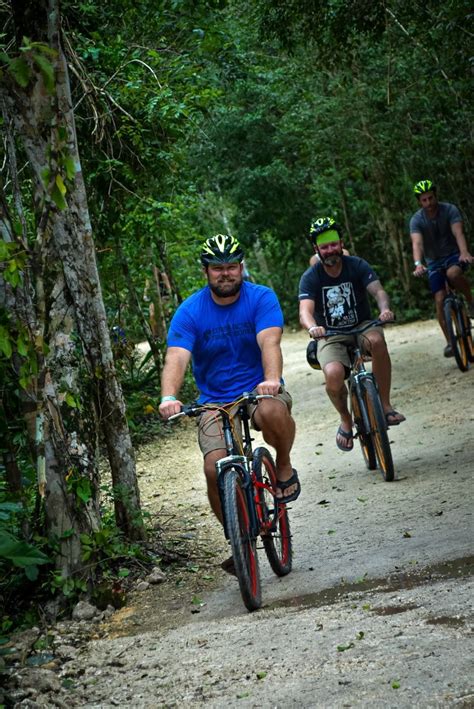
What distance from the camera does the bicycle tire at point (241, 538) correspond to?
5.58 meters

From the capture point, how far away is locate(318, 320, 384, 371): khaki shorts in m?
9.11

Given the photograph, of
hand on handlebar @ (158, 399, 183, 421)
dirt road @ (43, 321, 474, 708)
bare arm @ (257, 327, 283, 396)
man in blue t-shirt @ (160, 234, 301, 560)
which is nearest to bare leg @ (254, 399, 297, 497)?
man in blue t-shirt @ (160, 234, 301, 560)

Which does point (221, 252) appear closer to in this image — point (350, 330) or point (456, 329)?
point (350, 330)

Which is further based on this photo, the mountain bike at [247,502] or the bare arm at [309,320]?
the bare arm at [309,320]

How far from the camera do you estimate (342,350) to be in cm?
919

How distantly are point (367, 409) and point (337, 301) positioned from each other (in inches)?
40.3

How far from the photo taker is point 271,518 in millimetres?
6367

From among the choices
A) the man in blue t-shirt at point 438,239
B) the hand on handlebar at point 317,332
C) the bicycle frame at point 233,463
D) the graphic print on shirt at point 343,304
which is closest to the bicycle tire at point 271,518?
the bicycle frame at point 233,463

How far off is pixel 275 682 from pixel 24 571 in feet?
7.39

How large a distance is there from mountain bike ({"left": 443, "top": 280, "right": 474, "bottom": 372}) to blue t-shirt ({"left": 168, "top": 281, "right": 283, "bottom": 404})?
7100mm

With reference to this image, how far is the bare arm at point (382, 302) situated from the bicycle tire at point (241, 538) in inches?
122

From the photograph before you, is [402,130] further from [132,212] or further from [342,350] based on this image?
[342,350]

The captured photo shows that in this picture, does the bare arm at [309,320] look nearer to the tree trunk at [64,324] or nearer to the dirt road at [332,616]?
the dirt road at [332,616]

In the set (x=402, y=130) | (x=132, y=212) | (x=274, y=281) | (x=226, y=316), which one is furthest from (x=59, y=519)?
(x=274, y=281)
